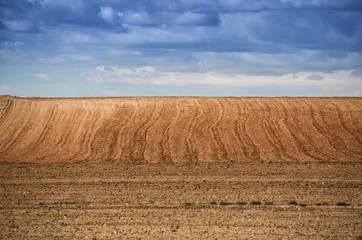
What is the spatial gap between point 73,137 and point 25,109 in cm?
1000

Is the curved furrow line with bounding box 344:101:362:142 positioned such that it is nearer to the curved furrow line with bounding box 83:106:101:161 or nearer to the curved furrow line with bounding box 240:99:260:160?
the curved furrow line with bounding box 240:99:260:160

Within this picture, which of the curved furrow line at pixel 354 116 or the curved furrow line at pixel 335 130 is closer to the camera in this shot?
the curved furrow line at pixel 335 130

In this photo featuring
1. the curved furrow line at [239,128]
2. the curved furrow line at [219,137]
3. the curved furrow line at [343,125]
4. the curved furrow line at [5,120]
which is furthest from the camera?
the curved furrow line at [343,125]

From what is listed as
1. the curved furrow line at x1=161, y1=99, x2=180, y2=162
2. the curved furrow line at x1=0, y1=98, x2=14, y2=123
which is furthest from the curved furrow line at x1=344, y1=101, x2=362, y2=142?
the curved furrow line at x1=0, y1=98, x2=14, y2=123

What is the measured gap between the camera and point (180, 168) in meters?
27.8

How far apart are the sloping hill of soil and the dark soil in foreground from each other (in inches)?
210

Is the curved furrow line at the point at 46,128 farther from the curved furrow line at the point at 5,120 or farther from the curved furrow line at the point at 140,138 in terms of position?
the curved furrow line at the point at 140,138

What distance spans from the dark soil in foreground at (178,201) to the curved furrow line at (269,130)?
6.44 meters

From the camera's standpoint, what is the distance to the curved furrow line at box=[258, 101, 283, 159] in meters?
34.9

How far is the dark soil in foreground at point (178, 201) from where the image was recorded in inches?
532

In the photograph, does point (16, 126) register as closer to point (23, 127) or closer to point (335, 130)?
point (23, 127)

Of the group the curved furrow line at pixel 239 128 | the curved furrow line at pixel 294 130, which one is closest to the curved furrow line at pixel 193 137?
the curved furrow line at pixel 239 128

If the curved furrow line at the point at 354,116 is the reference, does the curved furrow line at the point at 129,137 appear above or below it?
below

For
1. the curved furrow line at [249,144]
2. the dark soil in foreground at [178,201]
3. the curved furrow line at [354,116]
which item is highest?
the curved furrow line at [354,116]
